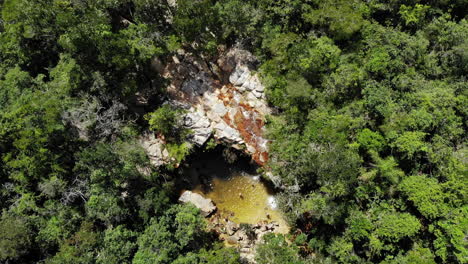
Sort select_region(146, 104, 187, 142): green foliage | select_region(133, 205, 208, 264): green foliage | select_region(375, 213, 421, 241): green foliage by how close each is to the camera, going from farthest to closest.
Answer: select_region(146, 104, 187, 142): green foliage < select_region(133, 205, 208, 264): green foliage < select_region(375, 213, 421, 241): green foliage

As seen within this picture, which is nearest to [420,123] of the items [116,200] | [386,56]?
[386,56]

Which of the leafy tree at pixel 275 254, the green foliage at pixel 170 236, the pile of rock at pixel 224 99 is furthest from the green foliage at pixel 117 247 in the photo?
the pile of rock at pixel 224 99

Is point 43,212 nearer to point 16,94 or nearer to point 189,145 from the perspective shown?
point 16,94

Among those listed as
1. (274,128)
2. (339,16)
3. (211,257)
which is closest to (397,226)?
(274,128)

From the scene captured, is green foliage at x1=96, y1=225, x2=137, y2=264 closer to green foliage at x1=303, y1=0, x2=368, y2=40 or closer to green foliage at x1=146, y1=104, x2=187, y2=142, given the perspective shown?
green foliage at x1=146, y1=104, x2=187, y2=142

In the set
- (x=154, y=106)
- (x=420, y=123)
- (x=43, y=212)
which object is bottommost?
(x=43, y=212)

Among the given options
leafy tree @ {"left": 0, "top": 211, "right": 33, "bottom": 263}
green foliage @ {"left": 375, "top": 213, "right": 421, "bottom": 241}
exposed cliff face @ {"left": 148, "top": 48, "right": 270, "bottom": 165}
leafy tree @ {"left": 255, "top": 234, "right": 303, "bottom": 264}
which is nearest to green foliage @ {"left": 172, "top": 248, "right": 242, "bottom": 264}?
leafy tree @ {"left": 255, "top": 234, "right": 303, "bottom": 264}

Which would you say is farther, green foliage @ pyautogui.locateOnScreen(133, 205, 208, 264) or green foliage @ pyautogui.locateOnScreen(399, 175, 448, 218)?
green foliage @ pyautogui.locateOnScreen(133, 205, 208, 264)
